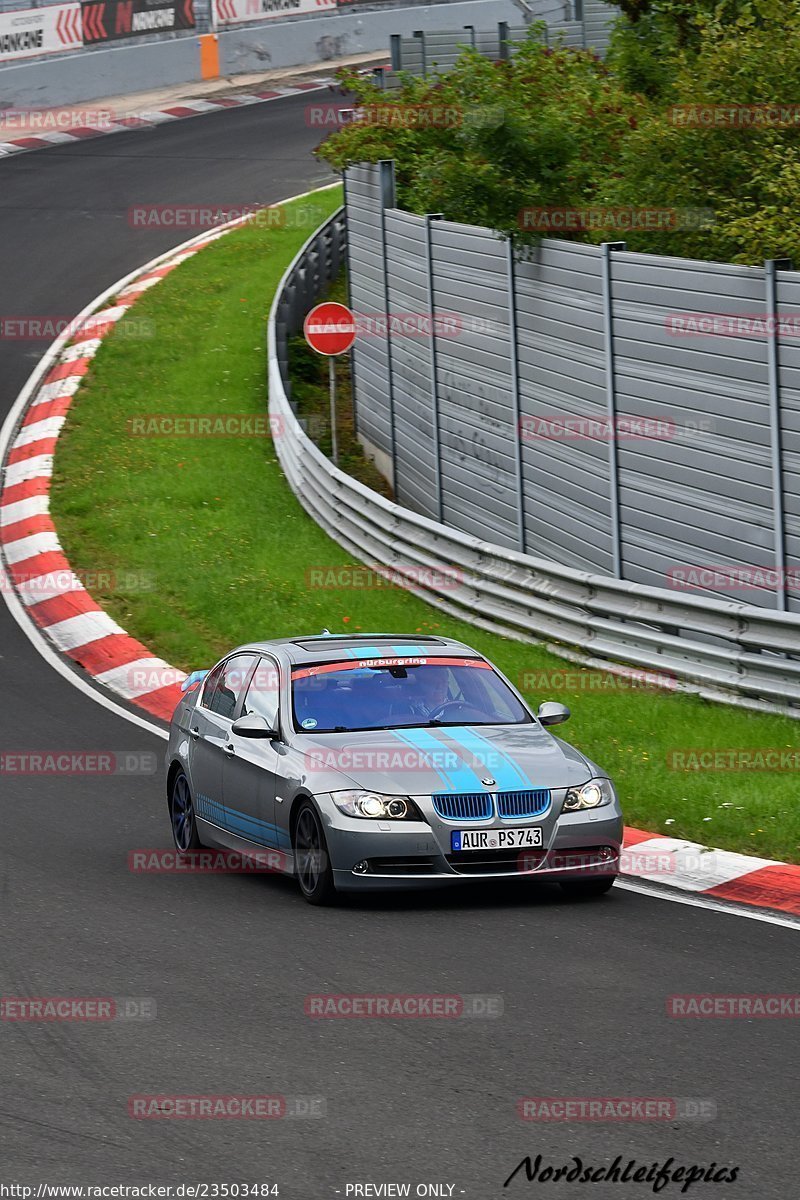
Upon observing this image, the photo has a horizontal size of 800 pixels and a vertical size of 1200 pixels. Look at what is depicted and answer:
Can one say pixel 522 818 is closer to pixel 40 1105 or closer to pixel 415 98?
pixel 40 1105

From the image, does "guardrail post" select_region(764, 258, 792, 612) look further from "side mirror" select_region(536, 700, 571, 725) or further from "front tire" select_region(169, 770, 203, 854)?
"front tire" select_region(169, 770, 203, 854)

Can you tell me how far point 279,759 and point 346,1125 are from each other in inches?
165

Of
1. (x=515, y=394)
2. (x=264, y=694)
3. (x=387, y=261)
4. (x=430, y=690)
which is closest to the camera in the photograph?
(x=430, y=690)

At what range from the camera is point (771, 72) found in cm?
1769

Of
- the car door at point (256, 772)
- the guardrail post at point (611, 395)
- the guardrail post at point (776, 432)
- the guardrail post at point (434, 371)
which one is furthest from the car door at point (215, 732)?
the guardrail post at point (434, 371)

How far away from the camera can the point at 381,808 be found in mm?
9594

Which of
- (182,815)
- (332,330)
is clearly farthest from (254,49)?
(182,815)

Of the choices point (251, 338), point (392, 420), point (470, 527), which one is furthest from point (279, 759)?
point (251, 338)

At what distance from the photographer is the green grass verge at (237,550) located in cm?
1227

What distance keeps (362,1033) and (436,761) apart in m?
2.58

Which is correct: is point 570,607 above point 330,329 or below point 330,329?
below

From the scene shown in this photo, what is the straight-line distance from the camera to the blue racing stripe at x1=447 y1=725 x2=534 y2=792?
31.9 feet

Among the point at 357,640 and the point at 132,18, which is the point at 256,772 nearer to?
the point at 357,640

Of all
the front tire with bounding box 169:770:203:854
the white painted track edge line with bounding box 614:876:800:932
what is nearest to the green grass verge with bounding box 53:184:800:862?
the white painted track edge line with bounding box 614:876:800:932
